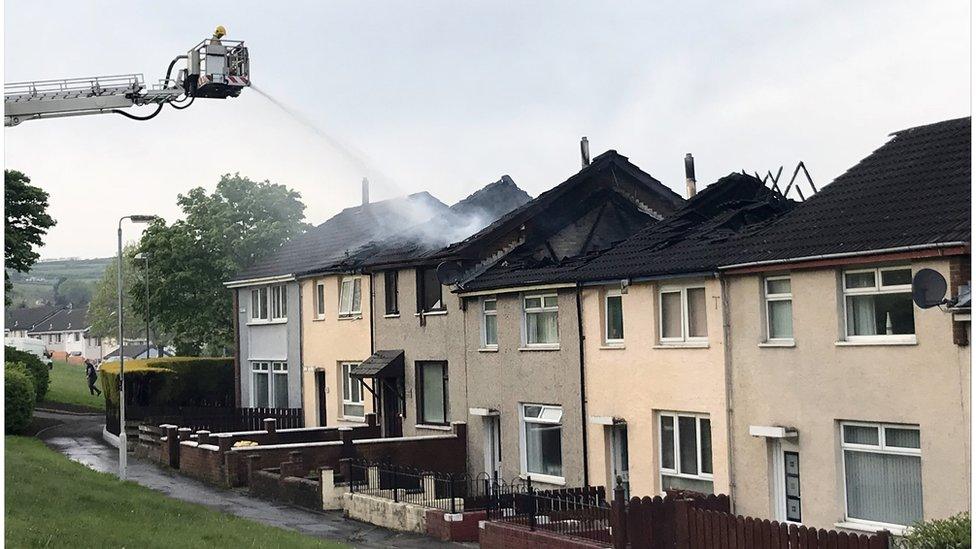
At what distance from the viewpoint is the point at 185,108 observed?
25922 mm

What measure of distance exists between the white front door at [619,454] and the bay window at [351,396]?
14.3m

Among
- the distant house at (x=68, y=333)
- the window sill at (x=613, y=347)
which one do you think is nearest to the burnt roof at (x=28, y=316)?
the distant house at (x=68, y=333)

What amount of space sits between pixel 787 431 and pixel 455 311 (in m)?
13.8

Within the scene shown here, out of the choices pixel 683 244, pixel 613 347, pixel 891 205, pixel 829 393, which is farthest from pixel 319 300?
pixel 891 205

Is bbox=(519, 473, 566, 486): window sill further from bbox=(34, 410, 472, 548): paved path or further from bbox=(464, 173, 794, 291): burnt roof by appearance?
bbox=(464, 173, 794, 291): burnt roof

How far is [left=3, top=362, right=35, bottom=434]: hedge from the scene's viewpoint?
43.7 m

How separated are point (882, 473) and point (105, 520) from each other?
12.9 metres

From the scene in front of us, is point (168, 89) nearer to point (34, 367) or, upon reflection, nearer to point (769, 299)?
point (769, 299)

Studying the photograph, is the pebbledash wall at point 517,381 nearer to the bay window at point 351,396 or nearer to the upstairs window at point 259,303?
the bay window at point 351,396

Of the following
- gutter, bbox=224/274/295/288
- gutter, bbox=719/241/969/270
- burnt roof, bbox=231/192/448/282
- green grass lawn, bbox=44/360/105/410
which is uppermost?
burnt roof, bbox=231/192/448/282

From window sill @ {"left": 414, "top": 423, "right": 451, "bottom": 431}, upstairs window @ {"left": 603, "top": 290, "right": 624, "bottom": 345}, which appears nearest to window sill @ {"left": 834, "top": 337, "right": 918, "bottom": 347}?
upstairs window @ {"left": 603, "top": 290, "right": 624, "bottom": 345}

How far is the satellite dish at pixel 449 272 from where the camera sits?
112ft

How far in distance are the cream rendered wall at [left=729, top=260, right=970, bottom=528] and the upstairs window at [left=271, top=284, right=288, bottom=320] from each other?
2629cm

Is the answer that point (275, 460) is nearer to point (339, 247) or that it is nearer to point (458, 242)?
point (458, 242)
